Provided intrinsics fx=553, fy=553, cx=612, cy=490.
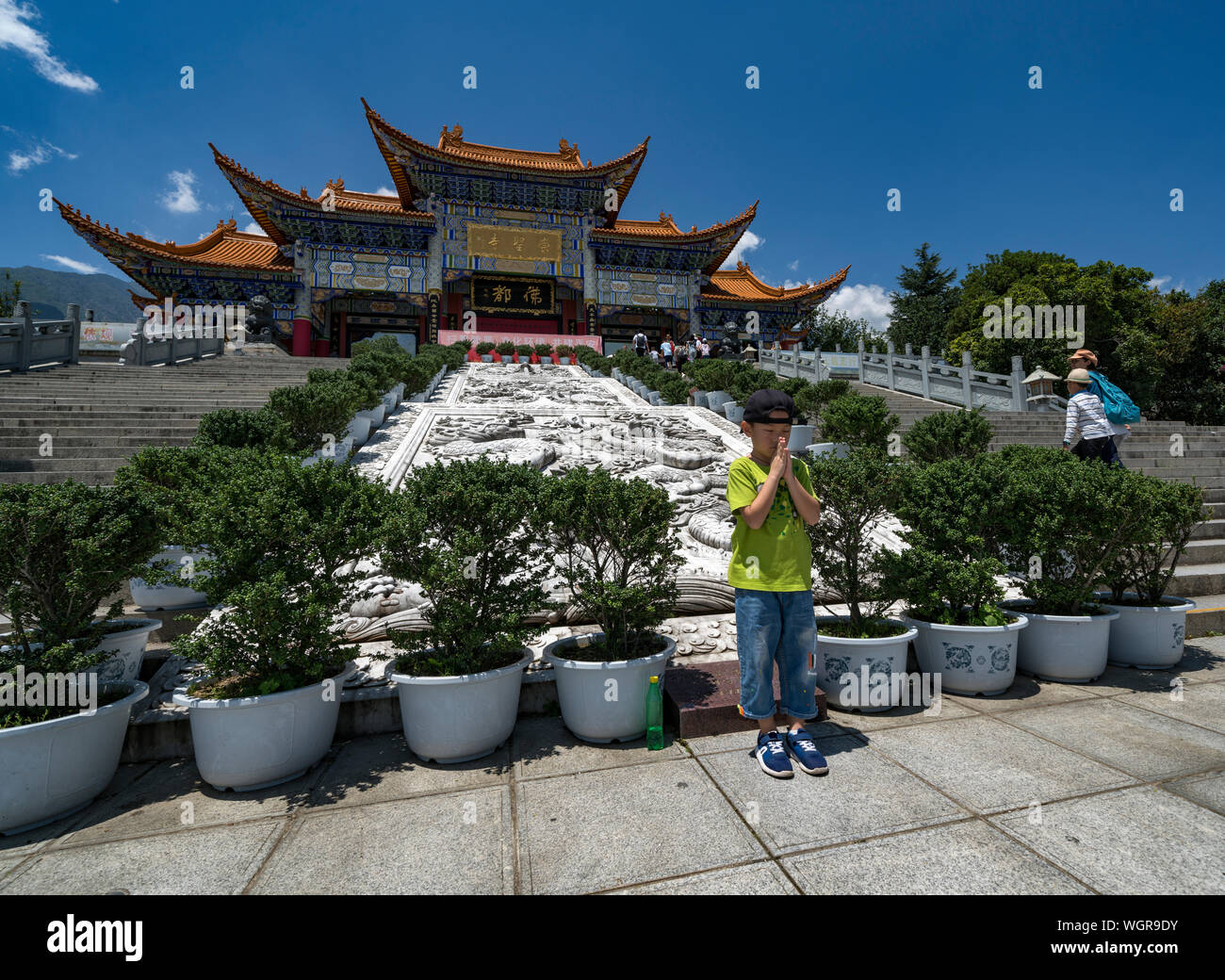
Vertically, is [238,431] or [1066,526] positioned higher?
[238,431]

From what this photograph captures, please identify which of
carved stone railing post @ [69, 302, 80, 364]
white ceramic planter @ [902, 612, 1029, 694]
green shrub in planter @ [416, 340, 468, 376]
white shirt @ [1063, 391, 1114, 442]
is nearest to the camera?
white ceramic planter @ [902, 612, 1029, 694]

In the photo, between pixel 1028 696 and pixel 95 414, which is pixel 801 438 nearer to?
pixel 1028 696

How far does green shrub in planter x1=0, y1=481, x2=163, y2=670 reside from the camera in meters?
2.57

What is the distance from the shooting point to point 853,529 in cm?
346

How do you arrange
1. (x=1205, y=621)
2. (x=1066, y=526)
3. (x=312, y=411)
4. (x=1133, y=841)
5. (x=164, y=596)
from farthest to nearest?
1. (x=312, y=411)
2. (x=1205, y=621)
3. (x=164, y=596)
4. (x=1066, y=526)
5. (x=1133, y=841)

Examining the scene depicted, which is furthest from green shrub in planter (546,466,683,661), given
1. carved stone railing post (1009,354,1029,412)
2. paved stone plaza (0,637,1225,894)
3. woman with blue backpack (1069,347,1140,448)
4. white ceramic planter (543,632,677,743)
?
carved stone railing post (1009,354,1029,412)

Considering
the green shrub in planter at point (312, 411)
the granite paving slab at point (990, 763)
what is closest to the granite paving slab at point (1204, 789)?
the granite paving slab at point (990, 763)

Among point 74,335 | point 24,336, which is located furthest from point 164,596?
point 74,335

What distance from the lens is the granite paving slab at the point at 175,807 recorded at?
2.32m

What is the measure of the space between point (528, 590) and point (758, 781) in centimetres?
148

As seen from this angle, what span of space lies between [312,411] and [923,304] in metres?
41.3

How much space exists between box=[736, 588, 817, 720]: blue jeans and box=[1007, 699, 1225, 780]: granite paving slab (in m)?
1.35

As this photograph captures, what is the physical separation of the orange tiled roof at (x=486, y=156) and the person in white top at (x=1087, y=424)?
22.6 m

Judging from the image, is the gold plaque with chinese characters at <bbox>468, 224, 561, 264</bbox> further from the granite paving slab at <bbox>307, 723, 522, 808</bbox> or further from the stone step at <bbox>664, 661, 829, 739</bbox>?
the granite paving slab at <bbox>307, 723, 522, 808</bbox>
